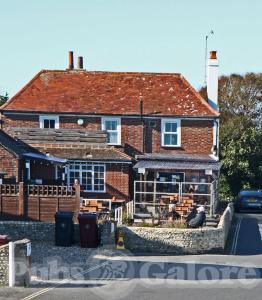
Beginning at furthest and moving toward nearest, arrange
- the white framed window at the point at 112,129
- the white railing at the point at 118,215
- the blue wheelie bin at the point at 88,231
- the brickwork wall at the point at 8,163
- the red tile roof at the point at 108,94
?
the red tile roof at the point at 108,94
the white framed window at the point at 112,129
the brickwork wall at the point at 8,163
the white railing at the point at 118,215
the blue wheelie bin at the point at 88,231

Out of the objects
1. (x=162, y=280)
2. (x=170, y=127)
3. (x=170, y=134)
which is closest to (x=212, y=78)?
(x=170, y=127)

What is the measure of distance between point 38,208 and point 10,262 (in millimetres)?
9500

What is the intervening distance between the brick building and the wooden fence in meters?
5.28

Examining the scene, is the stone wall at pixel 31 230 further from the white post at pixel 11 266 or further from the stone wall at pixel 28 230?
the white post at pixel 11 266

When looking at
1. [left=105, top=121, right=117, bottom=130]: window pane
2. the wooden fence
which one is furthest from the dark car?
the wooden fence

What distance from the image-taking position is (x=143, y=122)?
3997 cm

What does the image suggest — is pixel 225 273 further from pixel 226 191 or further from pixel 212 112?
pixel 226 191

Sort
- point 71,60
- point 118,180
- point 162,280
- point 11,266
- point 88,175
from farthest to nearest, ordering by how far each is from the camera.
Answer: point 71,60 → point 88,175 → point 118,180 → point 162,280 → point 11,266

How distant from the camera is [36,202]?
A: 2905 cm

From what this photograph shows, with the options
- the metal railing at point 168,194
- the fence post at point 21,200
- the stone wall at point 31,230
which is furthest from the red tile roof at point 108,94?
the stone wall at point 31,230

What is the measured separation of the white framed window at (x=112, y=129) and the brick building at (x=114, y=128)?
0.05 meters

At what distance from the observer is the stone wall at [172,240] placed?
26.3 metres

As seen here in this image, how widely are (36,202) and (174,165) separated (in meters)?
9.56

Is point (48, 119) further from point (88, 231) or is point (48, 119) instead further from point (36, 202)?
point (88, 231)
